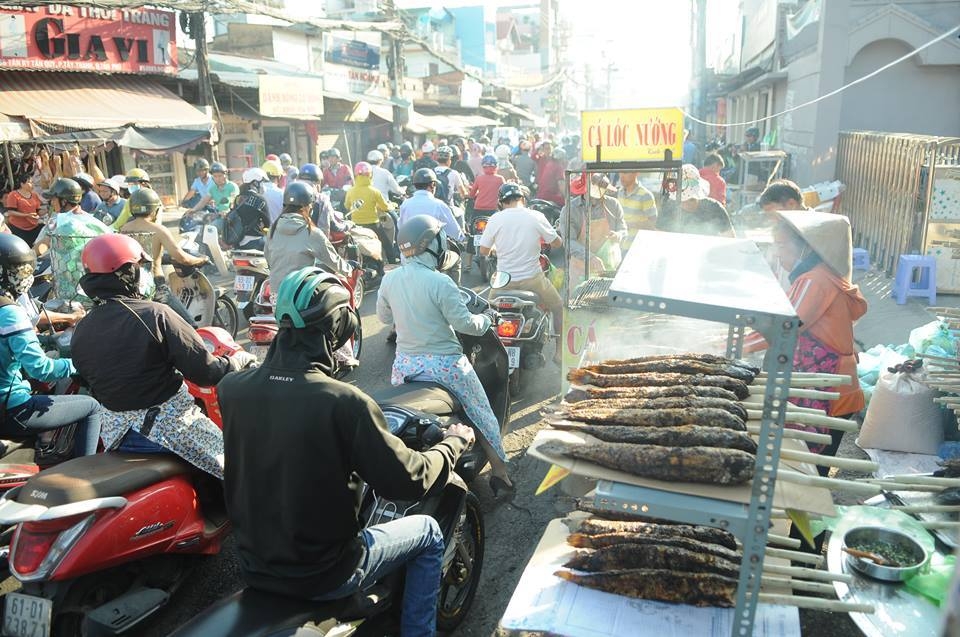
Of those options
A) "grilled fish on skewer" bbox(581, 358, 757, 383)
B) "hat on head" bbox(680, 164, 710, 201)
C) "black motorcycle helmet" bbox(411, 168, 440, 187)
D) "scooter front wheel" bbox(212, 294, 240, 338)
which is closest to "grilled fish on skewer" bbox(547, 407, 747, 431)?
"grilled fish on skewer" bbox(581, 358, 757, 383)

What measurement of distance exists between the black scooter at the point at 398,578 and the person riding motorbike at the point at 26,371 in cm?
193

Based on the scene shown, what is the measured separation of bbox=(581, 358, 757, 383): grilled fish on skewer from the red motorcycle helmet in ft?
8.01

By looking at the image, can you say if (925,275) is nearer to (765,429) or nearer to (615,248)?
(615,248)

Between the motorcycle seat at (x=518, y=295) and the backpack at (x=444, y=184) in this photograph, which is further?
the backpack at (x=444, y=184)

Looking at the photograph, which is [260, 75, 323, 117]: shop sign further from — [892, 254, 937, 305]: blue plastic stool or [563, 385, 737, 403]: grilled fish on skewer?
[563, 385, 737, 403]: grilled fish on skewer

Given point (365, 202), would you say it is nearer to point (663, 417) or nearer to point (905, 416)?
point (905, 416)

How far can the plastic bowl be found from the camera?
3.03 metres

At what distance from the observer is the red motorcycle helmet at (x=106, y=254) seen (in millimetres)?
3650

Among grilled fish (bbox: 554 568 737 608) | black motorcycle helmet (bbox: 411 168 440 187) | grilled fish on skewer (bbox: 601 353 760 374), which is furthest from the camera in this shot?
black motorcycle helmet (bbox: 411 168 440 187)

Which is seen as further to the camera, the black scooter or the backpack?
the backpack

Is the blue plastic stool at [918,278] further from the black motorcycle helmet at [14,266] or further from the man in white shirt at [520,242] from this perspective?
the black motorcycle helmet at [14,266]

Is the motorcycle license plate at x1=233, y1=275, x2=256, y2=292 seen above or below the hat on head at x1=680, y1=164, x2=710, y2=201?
below

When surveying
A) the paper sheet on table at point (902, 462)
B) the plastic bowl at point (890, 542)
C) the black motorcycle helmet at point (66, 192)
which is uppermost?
the black motorcycle helmet at point (66, 192)

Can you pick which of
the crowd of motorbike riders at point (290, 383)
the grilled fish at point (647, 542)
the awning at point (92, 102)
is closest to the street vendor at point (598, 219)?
the crowd of motorbike riders at point (290, 383)
